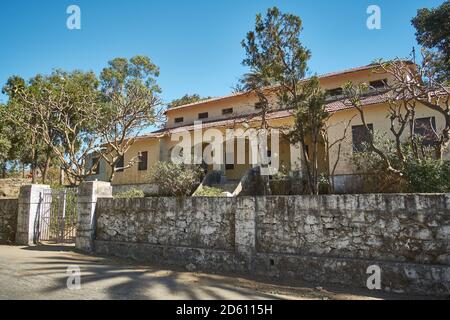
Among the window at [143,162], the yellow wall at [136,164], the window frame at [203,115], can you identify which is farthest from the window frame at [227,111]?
the window at [143,162]

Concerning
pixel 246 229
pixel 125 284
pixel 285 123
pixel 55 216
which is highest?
pixel 285 123

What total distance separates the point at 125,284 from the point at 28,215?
675cm

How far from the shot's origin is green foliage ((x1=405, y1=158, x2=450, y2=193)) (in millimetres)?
7531

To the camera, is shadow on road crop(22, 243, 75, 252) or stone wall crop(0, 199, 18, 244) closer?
shadow on road crop(22, 243, 75, 252)

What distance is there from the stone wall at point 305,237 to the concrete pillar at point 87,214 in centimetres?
95

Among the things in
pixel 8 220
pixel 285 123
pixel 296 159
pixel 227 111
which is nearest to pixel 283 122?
pixel 285 123

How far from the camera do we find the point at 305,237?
6.94 meters

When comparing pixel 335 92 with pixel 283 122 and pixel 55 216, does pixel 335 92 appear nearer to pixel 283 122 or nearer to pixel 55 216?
pixel 283 122

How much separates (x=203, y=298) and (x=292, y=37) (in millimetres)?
8178

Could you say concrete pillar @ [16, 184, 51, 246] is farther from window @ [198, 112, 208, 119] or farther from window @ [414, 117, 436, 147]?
window @ [414, 117, 436, 147]

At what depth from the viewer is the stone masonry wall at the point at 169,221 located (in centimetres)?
786

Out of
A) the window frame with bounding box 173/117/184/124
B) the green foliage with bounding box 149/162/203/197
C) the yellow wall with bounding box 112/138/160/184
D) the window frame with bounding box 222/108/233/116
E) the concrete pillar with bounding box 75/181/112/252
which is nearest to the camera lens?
the concrete pillar with bounding box 75/181/112/252

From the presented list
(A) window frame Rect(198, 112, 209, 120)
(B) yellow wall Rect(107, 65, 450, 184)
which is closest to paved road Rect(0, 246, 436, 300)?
(B) yellow wall Rect(107, 65, 450, 184)

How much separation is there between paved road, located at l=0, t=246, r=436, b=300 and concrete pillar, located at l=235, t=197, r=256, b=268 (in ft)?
2.06
